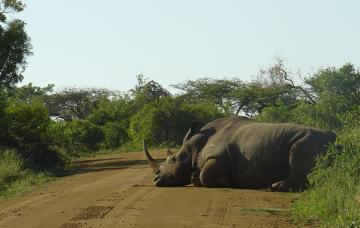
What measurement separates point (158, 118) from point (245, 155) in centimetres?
2500

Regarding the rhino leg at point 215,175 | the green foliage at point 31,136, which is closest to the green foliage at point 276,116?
the green foliage at point 31,136

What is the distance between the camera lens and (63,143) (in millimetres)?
24609

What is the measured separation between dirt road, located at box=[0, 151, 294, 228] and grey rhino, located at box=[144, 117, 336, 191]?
65 cm

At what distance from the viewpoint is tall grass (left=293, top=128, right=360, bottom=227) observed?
26.0 ft

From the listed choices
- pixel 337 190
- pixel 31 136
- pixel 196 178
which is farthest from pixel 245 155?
pixel 31 136

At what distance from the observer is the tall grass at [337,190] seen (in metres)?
7.92

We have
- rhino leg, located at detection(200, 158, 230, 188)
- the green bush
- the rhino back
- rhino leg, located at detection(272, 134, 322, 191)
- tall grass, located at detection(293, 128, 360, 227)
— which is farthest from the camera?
the green bush

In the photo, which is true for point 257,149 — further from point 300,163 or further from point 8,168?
point 8,168

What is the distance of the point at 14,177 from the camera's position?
56.5 ft

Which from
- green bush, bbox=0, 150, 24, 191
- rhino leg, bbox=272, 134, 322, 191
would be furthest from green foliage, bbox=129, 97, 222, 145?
rhino leg, bbox=272, 134, 322, 191

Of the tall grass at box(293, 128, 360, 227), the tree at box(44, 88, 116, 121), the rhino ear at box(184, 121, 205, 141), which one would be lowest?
the tall grass at box(293, 128, 360, 227)

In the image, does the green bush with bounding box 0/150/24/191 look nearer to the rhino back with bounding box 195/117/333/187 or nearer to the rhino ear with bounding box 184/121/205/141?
the rhino ear with bounding box 184/121/205/141

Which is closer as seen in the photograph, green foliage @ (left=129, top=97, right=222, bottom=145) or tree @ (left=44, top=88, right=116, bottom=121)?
green foliage @ (left=129, top=97, right=222, bottom=145)

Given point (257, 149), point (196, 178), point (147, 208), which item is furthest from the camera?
point (196, 178)
